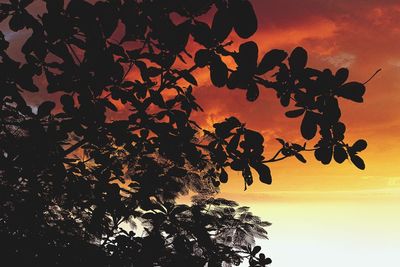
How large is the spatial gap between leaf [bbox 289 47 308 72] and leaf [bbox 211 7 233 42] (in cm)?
70

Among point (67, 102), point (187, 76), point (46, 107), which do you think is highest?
point (187, 76)

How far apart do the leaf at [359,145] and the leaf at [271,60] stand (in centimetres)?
131

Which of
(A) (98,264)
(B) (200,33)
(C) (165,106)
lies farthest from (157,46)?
(A) (98,264)

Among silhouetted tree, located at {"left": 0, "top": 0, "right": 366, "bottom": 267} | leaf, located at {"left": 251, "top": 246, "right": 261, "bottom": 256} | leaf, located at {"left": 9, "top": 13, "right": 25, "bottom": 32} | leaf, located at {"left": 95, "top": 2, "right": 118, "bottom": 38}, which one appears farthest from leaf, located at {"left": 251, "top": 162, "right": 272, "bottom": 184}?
leaf, located at {"left": 251, "top": 246, "right": 261, "bottom": 256}

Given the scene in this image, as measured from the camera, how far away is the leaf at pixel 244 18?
228 cm

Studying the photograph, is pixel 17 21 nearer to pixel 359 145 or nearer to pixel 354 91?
pixel 354 91

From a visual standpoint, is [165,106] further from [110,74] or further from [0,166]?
[0,166]

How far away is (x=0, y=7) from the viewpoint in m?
3.69

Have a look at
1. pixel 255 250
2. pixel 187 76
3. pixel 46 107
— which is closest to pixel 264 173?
pixel 187 76

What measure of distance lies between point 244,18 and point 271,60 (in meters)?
0.59

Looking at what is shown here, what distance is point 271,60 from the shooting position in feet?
9.20

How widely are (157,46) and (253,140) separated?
53.7 inches

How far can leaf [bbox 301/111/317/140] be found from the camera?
2965mm

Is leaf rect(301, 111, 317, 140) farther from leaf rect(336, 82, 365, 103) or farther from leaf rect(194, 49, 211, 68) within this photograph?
leaf rect(194, 49, 211, 68)
